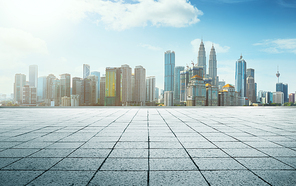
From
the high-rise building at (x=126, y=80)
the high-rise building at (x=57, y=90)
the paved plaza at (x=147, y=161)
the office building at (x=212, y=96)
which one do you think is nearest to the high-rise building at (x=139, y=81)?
the high-rise building at (x=126, y=80)

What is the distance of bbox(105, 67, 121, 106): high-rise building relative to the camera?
102 m

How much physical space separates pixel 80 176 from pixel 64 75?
357 feet

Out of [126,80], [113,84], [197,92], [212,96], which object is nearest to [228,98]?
[212,96]

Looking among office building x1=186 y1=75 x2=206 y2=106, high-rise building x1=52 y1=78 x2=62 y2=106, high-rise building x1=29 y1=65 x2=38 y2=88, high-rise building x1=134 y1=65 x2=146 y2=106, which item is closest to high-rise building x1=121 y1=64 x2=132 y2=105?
high-rise building x1=134 y1=65 x2=146 y2=106

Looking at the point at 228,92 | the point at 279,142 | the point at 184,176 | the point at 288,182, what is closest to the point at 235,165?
the point at 288,182

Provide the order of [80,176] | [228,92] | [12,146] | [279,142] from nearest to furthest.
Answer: [80,176] → [12,146] → [279,142] → [228,92]

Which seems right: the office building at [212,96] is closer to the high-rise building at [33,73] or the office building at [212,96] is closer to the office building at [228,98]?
the office building at [228,98]

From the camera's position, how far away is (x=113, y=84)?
10369cm

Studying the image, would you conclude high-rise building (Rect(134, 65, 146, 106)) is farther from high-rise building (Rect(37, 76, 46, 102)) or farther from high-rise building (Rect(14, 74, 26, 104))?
high-rise building (Rect(14, 74, 26, 104))

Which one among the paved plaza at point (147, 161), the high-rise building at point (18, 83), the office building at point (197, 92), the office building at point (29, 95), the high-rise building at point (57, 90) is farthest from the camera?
the high-rise building at point (18, 83)

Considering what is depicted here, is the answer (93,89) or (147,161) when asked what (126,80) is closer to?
(93,89)

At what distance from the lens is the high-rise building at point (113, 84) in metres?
102

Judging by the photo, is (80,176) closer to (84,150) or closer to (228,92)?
(84,150)

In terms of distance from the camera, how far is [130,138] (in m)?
5.33
